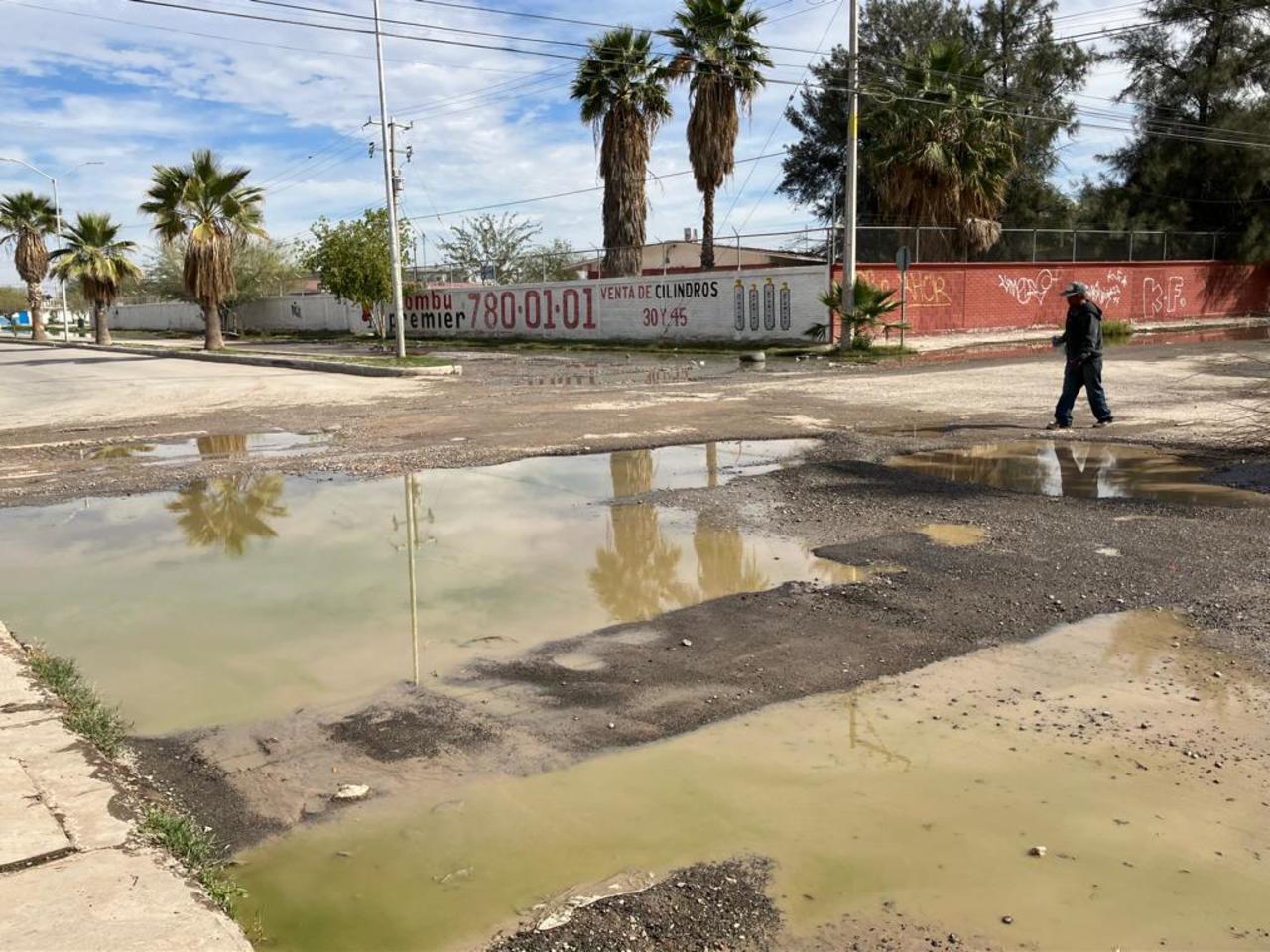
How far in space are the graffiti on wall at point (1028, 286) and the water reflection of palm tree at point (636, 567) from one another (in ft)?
102

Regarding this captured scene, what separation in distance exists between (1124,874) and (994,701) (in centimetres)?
134

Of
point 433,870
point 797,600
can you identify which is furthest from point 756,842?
point 797,600

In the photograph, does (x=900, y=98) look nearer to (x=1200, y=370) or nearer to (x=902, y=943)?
(x=1200, y=370)

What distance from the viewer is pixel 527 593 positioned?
664 cm

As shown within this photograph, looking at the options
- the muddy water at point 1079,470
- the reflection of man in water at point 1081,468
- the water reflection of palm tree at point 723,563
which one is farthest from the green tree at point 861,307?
the water reflection of palm tree at point 723,563

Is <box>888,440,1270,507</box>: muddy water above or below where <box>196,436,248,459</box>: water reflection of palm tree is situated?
below

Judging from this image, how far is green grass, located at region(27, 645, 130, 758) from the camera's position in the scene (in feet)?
14.4

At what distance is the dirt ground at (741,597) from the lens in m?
4.00

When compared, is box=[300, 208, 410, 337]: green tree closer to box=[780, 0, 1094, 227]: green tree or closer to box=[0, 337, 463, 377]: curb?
box=[0, 337, 463, 377]: curb

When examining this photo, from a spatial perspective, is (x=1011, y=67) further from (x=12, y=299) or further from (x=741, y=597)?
(x=12, y=299)

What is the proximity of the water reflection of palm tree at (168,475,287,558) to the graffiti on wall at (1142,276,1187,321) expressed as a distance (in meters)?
41.8

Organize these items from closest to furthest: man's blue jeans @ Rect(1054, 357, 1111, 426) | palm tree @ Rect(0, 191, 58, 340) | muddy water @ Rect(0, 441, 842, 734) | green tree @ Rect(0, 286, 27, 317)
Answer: muddy water @ Rect(0, 441, 842, 734)
man's blue jeans @ Rect(1054, 357, 1111, 426)
palm tree @ Rect(0, 191, 58, 340)
green tree @ Rect(0, 286, 27, 317)

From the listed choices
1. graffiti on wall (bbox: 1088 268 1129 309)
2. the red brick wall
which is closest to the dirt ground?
the red brick wall

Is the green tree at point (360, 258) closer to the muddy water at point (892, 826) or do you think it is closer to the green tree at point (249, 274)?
the green tree at point (249, 274)
